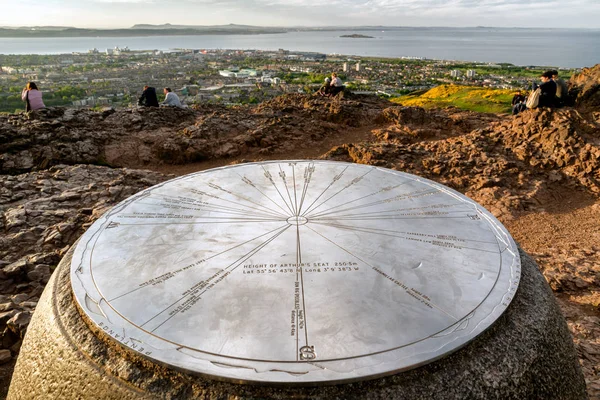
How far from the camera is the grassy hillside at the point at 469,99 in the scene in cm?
1946

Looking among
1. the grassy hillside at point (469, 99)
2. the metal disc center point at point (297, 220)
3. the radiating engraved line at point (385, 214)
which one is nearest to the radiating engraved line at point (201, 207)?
the metal disc center point at point (297, 220)

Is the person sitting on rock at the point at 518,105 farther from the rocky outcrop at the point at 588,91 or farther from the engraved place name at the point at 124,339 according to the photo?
Answer: the engraved place name at the point at 124,339

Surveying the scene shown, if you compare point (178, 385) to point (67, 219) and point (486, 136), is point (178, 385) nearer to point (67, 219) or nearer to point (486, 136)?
point (67, 219)

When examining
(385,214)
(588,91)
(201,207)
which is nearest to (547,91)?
(588,91)

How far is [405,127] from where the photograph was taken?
13.4 m

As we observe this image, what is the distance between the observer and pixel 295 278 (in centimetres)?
334

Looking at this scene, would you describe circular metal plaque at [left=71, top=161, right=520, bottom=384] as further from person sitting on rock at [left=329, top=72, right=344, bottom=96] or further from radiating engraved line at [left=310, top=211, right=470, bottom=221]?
person sitting on rock at [left=329, top=72, right=344, bottom=96]

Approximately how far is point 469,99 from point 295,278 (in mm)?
21169

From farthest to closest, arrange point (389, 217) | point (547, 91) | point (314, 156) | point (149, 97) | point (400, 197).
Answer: point (149, 97)
point (314, 156)
point (547, 91)
point (400, 197)
point (389, 217)

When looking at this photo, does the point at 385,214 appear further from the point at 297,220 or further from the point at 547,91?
the point at 547,91

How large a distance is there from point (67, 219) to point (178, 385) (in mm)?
5550

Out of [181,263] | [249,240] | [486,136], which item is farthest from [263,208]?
[486,136]

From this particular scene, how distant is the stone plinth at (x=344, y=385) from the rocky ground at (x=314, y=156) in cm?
165

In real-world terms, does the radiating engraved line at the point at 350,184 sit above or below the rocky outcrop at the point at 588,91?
below
